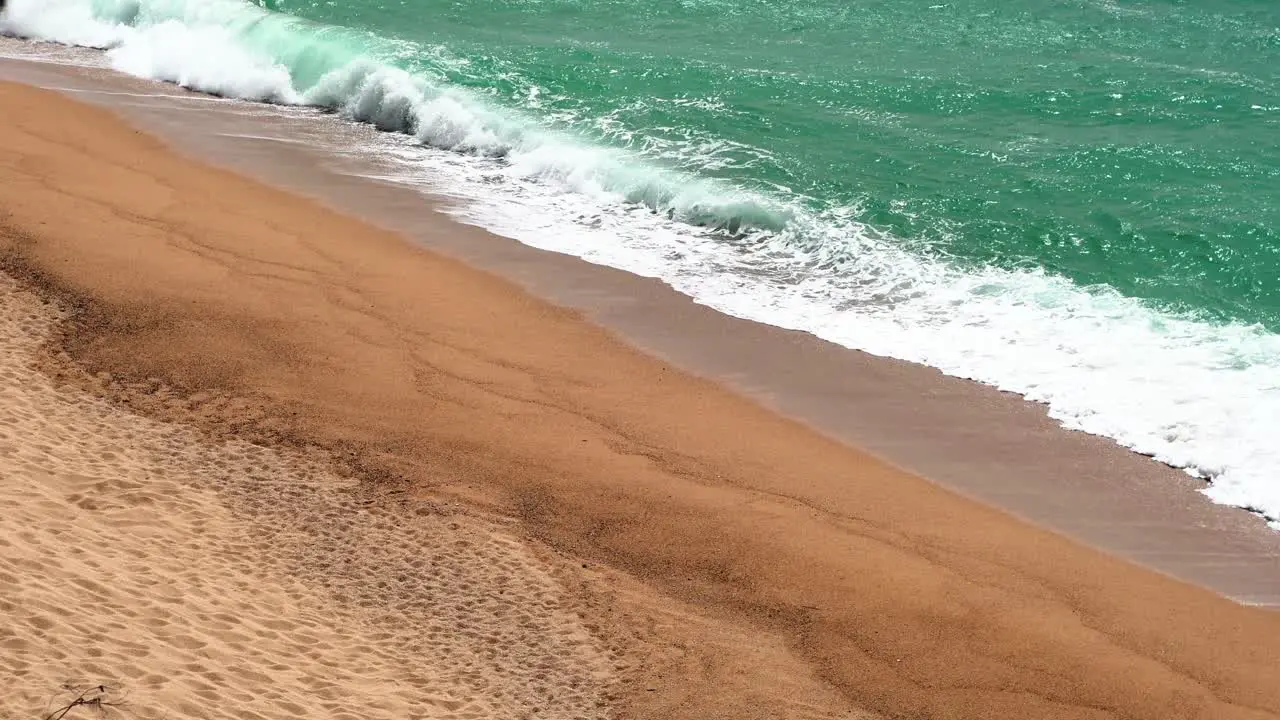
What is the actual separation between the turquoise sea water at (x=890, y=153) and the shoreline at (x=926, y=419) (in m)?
0.33

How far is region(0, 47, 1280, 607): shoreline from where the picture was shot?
8.17 m

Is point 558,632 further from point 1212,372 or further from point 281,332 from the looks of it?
point 1212,372

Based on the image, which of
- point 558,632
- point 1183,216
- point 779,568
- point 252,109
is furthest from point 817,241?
point 252,109

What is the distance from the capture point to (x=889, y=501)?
27.2 ft

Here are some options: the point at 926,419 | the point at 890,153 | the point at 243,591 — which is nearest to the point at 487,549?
the point at 243,591

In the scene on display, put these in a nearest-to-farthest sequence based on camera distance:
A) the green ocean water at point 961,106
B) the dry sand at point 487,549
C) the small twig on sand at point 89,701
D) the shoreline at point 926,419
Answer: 1. the small twig on sand at point 89,701
2. the dry sand at point 487,549
3. the shoreline at point 926,419
4. the green ocean water at point 961,106

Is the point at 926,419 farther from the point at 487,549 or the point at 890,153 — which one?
the point at 890,153

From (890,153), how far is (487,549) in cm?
993

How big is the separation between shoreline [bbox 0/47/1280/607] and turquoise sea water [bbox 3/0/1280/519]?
0.33 meters

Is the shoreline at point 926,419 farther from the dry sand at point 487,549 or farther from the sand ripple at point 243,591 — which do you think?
the sand ripple at point 243,591

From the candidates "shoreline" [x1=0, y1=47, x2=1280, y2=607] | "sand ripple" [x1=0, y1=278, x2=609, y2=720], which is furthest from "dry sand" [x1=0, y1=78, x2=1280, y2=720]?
"shoreline" [x1=0, y1=47, x2=1280, y2=607]

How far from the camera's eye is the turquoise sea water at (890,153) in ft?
35.4

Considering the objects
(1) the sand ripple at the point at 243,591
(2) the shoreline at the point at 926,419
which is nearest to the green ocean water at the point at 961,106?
(2) the shoreline at the point at 926,419

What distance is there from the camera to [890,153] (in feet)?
51.5
